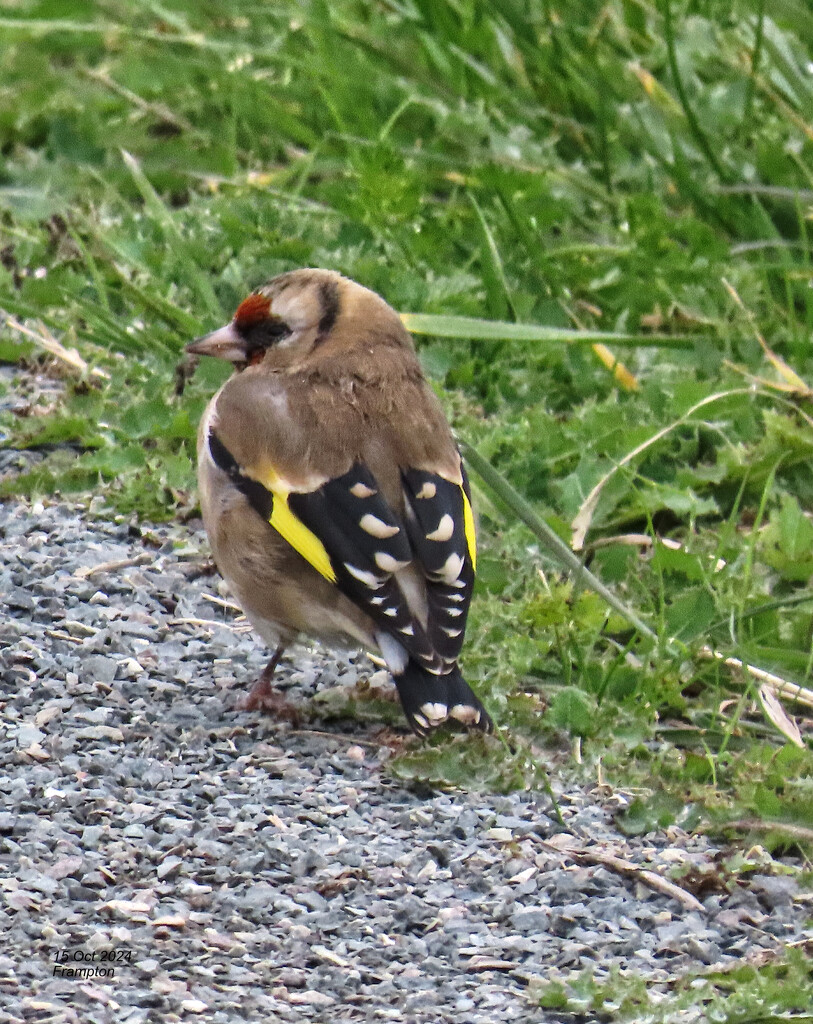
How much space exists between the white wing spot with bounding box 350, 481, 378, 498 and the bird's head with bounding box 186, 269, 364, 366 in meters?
0.73

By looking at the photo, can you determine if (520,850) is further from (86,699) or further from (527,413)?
(527,413)

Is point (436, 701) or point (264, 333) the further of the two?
point (264, 333)

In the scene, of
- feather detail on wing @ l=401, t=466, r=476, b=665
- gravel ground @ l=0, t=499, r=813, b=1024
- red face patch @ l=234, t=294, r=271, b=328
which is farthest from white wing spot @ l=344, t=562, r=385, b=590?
red face patch @ l=234, t=294, r=271, b=328

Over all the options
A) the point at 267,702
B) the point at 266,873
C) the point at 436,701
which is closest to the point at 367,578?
the point at 436,701

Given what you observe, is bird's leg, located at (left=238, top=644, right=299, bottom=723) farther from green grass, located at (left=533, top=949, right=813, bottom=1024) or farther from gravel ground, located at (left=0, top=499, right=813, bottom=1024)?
green grass, located at (left=533, top=949, right=813, bottom=1024)

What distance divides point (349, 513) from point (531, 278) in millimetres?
2410

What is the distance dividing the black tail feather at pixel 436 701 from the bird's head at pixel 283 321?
1.17 m

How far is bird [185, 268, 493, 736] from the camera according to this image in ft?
13.6

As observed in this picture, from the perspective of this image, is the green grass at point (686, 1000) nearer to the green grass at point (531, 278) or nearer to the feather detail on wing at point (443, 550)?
the green grass at point (531, 278)

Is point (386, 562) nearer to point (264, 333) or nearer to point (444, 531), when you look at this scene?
point (444, 531)

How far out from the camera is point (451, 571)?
421 centimetres

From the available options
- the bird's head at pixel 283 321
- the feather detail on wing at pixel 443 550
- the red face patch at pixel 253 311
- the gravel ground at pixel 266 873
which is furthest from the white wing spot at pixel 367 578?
the red face patch at pixel 253 311

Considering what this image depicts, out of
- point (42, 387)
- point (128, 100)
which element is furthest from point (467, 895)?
point (128, 100)

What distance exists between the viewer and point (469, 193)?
658cm
